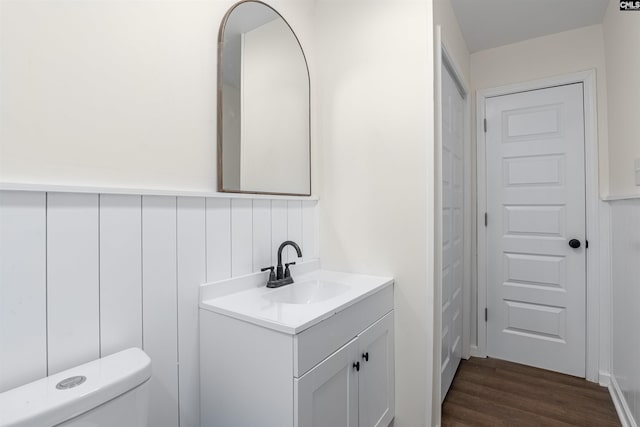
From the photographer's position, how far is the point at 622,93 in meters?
1.73

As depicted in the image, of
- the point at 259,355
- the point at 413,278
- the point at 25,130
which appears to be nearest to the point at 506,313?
the point at 413,278

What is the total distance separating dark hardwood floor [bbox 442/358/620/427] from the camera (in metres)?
1.76

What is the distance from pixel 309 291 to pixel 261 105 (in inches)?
37.1

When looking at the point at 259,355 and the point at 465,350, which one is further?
the point at 465,350

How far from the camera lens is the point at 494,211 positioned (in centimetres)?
252

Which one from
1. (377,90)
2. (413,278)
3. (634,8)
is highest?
(634,8)

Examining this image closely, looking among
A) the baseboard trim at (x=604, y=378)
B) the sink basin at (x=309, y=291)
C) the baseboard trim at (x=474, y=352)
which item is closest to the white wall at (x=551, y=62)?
the baseboard trim at (x=604, y=378)

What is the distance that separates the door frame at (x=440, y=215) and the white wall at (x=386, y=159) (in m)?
0.08

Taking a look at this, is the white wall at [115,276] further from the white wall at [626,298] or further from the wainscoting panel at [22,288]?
the white wall at [626,298]

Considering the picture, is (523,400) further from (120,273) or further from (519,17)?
(519,17)

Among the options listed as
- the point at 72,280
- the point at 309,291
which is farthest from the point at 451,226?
the point at 72,280

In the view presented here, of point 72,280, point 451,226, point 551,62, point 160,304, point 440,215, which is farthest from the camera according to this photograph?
point 551,62

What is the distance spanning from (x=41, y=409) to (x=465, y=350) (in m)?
2.62

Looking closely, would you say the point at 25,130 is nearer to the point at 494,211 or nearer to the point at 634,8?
the point at 634,8
